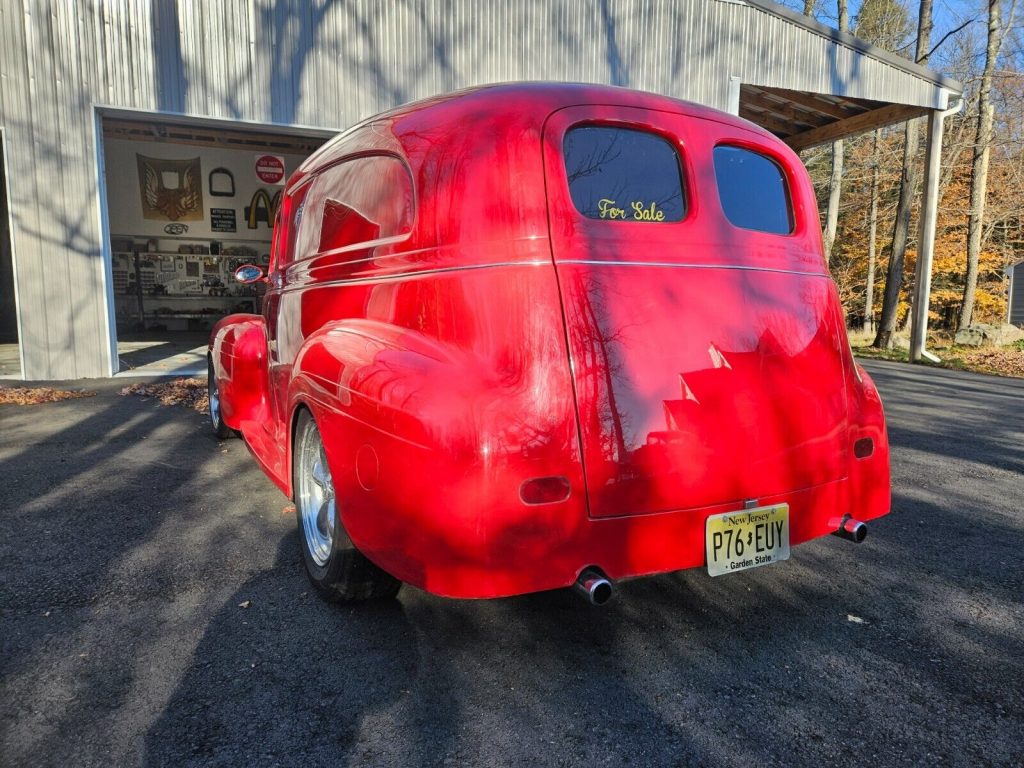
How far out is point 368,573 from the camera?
2717 mm

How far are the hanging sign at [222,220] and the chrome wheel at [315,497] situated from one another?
1621 centimetres

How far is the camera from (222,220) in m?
17.5

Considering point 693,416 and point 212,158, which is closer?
point 693,416

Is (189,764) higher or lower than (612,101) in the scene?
lower

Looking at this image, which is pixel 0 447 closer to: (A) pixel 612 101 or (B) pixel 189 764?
(B) pixel 189 764

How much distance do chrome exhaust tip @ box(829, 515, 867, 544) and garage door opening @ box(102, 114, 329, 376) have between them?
605 inches

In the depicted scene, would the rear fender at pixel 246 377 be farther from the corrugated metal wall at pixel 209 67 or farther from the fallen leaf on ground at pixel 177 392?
the corrugated metal wall at pixel 209 67

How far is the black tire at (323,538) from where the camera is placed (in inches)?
106

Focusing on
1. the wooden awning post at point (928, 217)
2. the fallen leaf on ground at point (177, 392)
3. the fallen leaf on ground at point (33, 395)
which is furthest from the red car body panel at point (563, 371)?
the wooden awning post at point (928, 217)

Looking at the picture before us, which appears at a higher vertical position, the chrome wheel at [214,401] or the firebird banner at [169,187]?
the firebird banner at [169,187]

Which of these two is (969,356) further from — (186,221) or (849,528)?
(186,221)

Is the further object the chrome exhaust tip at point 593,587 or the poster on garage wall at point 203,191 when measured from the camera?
the poster on garage wall at point 203,191

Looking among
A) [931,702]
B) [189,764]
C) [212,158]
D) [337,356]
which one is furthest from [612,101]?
[212,158]

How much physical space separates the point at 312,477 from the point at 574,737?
1.65 m
